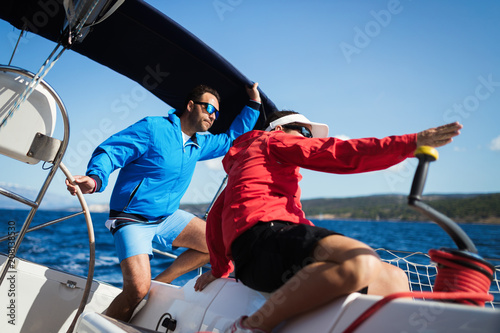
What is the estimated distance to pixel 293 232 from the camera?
1.35m

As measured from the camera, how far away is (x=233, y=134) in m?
3.06

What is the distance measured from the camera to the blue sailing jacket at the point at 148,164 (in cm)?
237

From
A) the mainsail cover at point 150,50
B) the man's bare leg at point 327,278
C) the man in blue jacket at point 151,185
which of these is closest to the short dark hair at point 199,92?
the man in blue jacket at point 151,185

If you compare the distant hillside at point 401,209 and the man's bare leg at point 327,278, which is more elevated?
the distant hillside at point 401,209

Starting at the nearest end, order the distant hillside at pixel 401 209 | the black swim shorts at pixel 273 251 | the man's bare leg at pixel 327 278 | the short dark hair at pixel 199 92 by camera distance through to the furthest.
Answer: the man's bare leg at pixel 327 278
the black swim shorts at pixel 273 251
the short dark hair at pixel 199 92
the distant hillside at pixel 401 209

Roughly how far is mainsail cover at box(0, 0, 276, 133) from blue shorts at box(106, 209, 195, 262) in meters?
1.02

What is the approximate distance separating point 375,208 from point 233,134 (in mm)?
81770

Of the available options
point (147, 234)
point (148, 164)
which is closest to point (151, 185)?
point (148, 164)

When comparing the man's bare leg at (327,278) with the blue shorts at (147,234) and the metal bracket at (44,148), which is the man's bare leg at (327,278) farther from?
the metal bracket at (44,148)

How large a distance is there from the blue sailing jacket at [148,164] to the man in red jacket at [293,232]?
0.91m

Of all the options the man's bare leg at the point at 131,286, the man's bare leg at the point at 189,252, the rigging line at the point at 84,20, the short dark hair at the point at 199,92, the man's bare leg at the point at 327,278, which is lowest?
the man's bare leg at the point at 131,286

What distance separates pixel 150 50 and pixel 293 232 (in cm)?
189

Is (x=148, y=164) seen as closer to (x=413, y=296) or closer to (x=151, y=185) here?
(x=151, y=185)

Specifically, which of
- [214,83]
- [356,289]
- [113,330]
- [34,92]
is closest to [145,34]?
[214,83]
